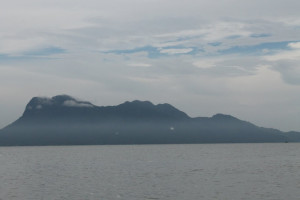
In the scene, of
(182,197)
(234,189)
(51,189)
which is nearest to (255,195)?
(234,189)

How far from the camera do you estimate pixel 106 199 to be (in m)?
73.9

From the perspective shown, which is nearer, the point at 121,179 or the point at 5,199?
the point at 5,199

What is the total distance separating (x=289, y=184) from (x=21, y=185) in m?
61.3

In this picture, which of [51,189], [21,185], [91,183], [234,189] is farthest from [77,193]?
[234,189]

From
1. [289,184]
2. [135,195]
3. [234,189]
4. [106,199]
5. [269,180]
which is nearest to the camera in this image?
[106,199]

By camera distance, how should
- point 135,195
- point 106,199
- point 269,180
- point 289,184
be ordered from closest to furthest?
point 106,199 → point 135,195 → point 289,184 → point 269,180

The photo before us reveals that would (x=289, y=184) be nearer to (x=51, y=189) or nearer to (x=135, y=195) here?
(x=135, y=195)

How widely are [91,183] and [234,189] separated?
33307mm

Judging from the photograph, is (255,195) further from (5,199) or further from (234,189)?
(5,199)

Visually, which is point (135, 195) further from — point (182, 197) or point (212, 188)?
point (212, 188)

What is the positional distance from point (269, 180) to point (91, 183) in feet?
140

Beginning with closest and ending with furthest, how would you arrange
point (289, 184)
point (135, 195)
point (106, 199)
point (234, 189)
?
1. point (106, 199)
2. point (135, 195)
3. point (234, 189)
4. point (289, 184)

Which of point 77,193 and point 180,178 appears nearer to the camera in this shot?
point 77,193

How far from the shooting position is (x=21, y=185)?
98062 millimetres
